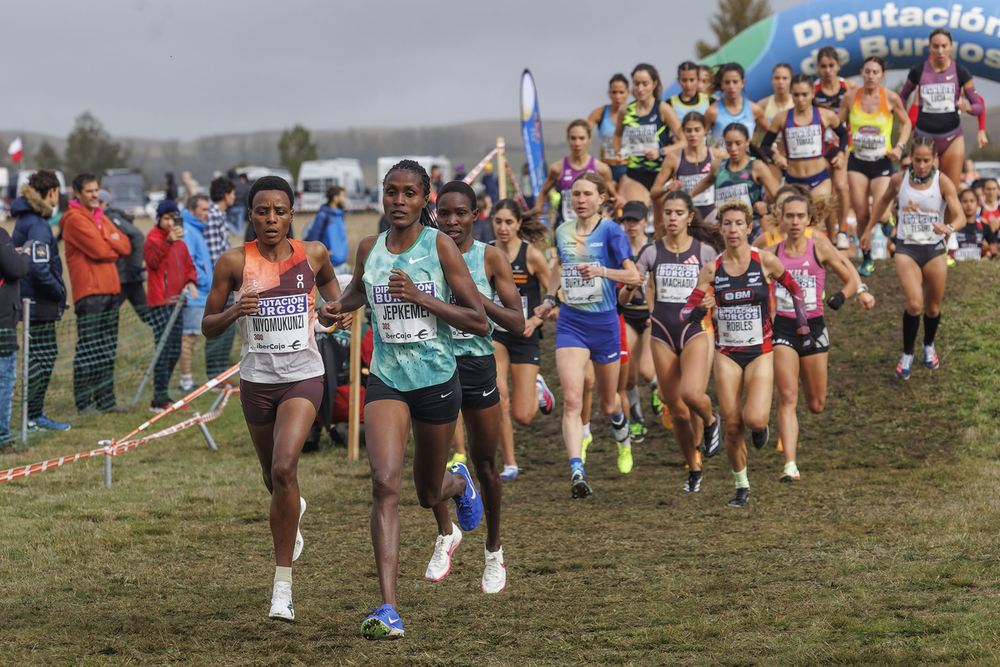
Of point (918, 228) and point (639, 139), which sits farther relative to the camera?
point (639, 139)

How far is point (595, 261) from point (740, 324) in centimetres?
131

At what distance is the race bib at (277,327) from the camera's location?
16.1 ft

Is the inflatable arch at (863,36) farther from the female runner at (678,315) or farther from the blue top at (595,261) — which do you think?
the blue top at (595,261)

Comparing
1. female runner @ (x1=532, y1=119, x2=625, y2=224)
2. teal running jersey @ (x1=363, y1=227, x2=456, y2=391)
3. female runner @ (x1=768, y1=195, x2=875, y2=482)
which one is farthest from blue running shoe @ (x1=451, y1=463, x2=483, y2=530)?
female runner @ (x1=532, y1=119, x2=625, y2=224)

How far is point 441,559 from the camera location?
17.4 ft

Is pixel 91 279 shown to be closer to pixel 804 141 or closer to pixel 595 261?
pixel 595 261

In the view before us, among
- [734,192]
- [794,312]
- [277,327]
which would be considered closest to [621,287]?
[794,312]

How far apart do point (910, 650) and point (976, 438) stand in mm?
5511

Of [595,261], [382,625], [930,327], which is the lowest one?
[930,327]

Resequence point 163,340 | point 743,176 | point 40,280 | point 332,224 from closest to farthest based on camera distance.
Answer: point 40,280
point 743,176
point 163,340
point 332,224

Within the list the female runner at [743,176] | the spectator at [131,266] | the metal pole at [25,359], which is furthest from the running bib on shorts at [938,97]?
the metal pole at [25,359]

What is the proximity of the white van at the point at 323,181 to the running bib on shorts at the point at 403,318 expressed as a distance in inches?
1494

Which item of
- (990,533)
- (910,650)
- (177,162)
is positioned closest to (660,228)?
(990,533)

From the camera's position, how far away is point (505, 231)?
8086mm
